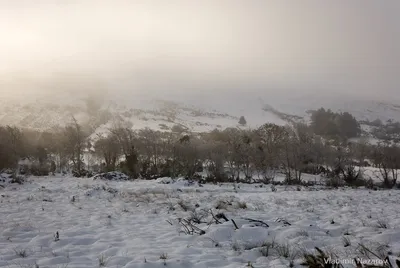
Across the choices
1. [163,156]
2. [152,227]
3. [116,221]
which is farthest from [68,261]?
[163,156]

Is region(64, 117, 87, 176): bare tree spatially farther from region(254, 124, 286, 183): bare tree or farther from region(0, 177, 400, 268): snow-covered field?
region(0, 177, 400, 268): snow-covered field

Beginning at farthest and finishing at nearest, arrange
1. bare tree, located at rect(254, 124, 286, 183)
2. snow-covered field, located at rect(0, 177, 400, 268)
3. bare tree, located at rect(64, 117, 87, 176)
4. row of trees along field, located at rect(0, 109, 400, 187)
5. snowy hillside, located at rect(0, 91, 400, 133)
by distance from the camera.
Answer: snowy hillside, located at rect(0, 91, 400, 133) → bare tree, located at rect(64, 117, 87, 176) → bare tree, located at rect(254, 124, 286, 183) → row of trees along field, located at rect(0, 109, 400, 187) → snow-covered field, located at rect(0, 177, 400, 268)

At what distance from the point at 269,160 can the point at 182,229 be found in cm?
4312

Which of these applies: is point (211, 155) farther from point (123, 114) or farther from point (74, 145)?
point (123, 114)

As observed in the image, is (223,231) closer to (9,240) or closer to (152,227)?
(152,227)

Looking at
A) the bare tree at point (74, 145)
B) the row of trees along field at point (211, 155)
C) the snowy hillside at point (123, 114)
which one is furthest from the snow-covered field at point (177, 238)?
the snowy hillside at point (123, 114)

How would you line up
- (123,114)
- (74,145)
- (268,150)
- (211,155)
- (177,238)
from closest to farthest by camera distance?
(177,238) → (211,155) → (268,150) → (74,145) → (123,114)

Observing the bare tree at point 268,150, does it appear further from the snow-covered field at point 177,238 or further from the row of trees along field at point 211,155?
the snow-covered field at point 177,238

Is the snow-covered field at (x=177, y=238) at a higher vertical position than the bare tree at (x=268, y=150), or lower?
higher

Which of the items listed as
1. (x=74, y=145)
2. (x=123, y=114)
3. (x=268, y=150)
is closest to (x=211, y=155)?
(x=268, y=150)

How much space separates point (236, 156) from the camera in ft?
167

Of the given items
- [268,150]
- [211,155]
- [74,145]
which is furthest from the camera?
[74,145]

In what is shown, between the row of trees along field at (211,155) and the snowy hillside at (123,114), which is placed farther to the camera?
the snowy hillside at (123,114)

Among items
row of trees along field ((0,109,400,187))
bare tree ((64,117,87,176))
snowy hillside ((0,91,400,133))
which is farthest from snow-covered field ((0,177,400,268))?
snowy hillside ((0,91,400,133))
